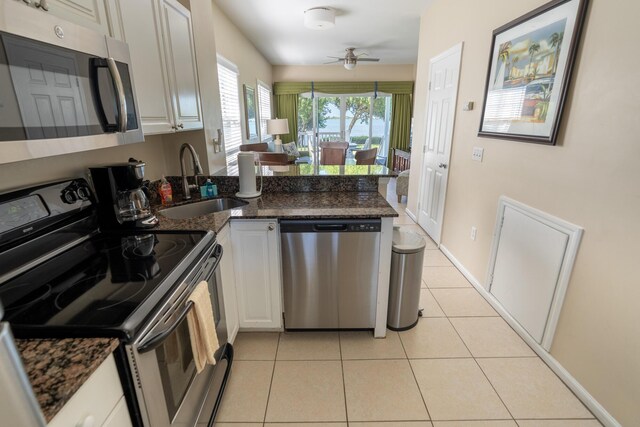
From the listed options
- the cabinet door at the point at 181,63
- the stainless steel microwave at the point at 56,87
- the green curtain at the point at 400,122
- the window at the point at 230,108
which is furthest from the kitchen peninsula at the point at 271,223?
the green curtain at the point at 400,122

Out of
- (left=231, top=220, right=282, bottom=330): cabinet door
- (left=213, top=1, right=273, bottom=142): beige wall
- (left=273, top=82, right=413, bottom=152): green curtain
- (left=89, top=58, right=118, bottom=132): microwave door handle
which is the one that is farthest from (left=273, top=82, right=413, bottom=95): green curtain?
(left=89, top=58, right=118, bottom=132): microwave door handle

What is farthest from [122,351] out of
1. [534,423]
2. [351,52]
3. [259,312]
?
[351,52]

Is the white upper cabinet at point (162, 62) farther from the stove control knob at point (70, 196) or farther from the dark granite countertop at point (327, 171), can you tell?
the dark granite countertop at point (327, 171)

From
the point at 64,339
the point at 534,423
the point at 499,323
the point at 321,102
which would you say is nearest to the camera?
the point at 64,339

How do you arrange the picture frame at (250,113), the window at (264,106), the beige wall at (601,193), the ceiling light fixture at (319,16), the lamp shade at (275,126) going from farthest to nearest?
the window at (264,106)
the lamp shade at (275,126)
the picture frame at (250,113)
the ceiling light fixture at (319,16)
the beige wall at (601,193)

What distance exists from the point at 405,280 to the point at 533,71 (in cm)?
149

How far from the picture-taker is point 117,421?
823 mm

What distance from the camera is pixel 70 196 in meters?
1.35

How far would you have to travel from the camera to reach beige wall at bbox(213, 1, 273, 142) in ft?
12.2

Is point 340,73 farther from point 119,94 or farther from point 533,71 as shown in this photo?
point 119,94

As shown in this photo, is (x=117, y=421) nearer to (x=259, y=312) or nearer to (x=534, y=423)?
(x=259, y=312)

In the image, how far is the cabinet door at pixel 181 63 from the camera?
67.8 inches

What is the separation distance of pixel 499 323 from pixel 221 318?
6.15 feet

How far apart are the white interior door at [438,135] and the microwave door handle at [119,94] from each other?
9.06ft
